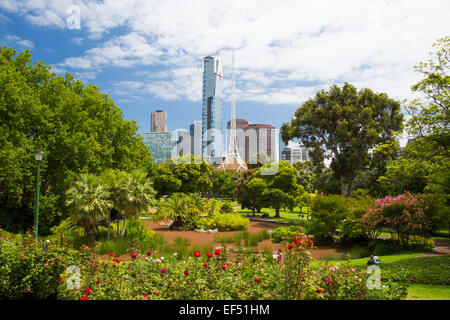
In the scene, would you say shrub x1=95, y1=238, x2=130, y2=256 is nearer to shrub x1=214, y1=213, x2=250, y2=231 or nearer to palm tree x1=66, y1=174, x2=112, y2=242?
palm tree x1=66, y1=174, x2=112, y2=242

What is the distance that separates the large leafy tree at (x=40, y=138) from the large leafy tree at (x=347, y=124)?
21.0 m

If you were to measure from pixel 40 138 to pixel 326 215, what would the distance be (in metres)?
17.6

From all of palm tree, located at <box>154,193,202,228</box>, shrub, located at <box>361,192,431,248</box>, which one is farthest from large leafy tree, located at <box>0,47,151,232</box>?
shrub, located at <box>361,192,431,248</box>

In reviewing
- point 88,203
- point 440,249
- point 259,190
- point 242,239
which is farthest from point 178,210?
point 440,249

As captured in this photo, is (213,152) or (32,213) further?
(213,152)

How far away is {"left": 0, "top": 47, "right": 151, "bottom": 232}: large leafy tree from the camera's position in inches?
628

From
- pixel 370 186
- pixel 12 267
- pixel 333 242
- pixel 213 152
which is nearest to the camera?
pixel 12 267

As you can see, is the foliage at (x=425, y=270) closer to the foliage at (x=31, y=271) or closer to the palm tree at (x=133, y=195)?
the foliage at (x=31, y=271)

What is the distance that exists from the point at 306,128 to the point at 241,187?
414 inches

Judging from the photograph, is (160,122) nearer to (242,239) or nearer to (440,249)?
(242,239)

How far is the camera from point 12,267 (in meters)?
6.46

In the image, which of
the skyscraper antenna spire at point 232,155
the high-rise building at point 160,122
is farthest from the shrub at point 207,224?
the high-rise building at point 160,122

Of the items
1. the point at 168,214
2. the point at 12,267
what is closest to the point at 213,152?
the point at 168,214
